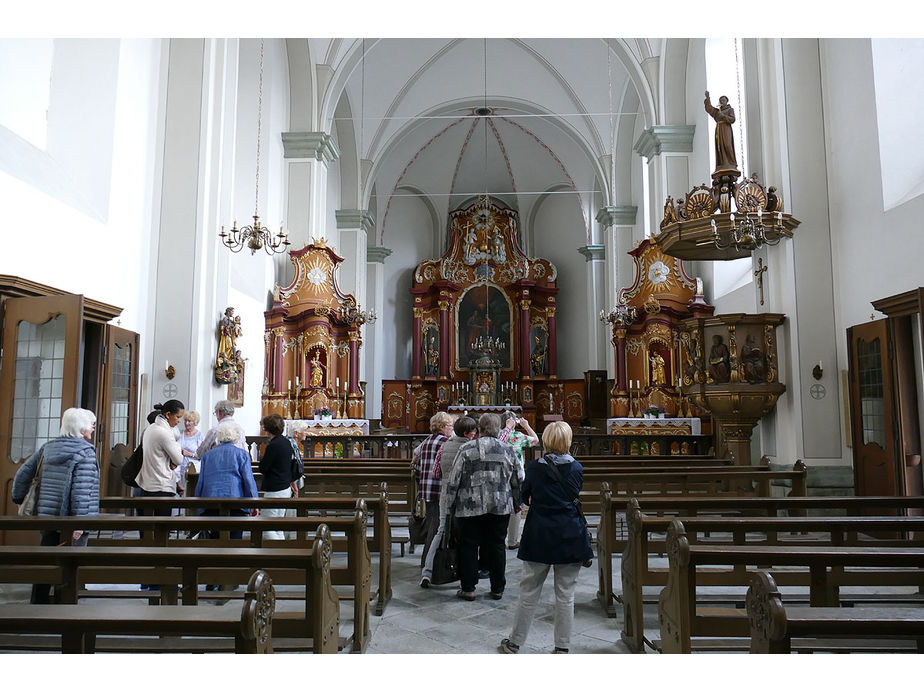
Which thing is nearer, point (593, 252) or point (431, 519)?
point (431, 519)

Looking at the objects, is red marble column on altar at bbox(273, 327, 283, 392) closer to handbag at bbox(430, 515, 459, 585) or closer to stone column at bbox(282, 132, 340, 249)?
stone column at bbox(282, 132, 340, 249)

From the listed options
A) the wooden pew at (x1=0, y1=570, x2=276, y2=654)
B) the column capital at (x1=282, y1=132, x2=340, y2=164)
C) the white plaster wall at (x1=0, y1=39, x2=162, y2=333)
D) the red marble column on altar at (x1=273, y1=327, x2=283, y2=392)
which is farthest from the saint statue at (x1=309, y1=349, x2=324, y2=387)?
the wooden pew at (x1=0, y1=570, x2=276, y2=654)

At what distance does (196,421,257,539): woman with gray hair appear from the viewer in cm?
520

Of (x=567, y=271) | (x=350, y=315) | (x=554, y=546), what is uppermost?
(x=567, y=271)

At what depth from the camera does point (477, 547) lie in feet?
16.6

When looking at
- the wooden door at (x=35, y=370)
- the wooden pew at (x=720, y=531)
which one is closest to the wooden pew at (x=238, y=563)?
the wooden pew at (x=720, y=531)

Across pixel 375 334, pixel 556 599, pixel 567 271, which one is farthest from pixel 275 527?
pixel 567 271

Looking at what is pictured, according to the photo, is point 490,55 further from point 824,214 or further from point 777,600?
point 777,600

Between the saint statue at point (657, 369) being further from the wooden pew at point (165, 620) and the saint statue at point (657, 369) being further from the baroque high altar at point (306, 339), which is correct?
the wooden pew at point (165, 620)

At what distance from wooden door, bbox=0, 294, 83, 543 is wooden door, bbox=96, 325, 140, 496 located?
1.15 meters

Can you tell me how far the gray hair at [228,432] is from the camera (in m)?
5.16

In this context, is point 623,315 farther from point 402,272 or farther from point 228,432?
point 228,432

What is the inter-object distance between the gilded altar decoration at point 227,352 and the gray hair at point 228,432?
460 cm

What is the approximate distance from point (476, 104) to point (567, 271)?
603 centimetres
